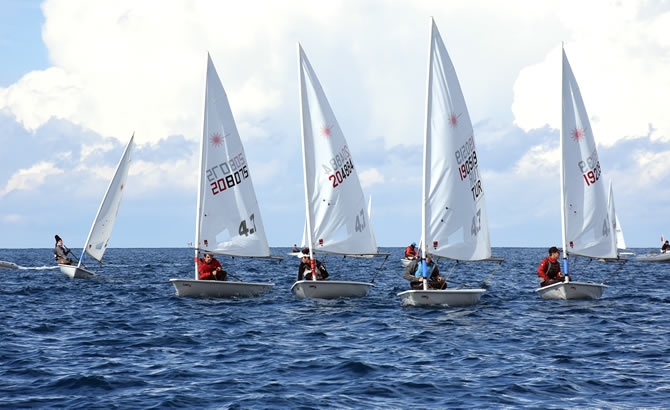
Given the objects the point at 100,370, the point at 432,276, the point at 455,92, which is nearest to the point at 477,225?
the point at 432,276

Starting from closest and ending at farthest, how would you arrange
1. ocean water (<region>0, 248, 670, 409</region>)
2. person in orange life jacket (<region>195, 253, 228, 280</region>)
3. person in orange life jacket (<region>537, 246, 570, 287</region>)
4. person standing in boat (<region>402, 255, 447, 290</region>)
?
ocean water (<region>0, 248, 670, 409</region>) → person standing in boat (<region>402, 255, 447, 290</region>) → person in orange life jacket (<region>537, 246, 570, 287</region>) → person in orange life jacket (<region>195, 253, 228, 280</region>)

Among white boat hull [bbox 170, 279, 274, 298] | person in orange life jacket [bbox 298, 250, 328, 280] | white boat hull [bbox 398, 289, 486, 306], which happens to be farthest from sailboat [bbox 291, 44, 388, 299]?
white boat hull [bbox 398, 289, 486, 306]

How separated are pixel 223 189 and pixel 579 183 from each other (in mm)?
12207

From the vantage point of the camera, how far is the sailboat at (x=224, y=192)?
27281 millimetres

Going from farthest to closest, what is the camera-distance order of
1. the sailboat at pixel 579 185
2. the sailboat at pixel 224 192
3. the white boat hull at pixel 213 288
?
the sailboat at pixel 224 192
the sailboat at pixel 579 185
the white boat hull at pixel 213 288

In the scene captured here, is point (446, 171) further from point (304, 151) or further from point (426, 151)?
point (304, 151)

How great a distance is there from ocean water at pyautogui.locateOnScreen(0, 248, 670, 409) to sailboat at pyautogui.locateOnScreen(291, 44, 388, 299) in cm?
218

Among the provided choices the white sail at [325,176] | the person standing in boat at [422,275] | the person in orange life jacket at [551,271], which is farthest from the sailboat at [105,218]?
the person in orange life jacket at [551,271]

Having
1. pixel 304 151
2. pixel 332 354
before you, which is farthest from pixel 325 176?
pixel 332 354

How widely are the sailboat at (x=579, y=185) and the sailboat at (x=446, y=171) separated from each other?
3714 millimetres

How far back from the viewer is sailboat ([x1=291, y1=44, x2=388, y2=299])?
86.3 feet

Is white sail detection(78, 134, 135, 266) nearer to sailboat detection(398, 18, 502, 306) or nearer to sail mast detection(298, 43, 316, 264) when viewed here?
sail mast detection(298, 43, 316, 264)

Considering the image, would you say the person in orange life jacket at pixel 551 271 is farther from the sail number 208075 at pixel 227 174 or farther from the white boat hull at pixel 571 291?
the sail number 208075 at pixel 227 174

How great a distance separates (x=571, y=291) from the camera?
2486 cm
